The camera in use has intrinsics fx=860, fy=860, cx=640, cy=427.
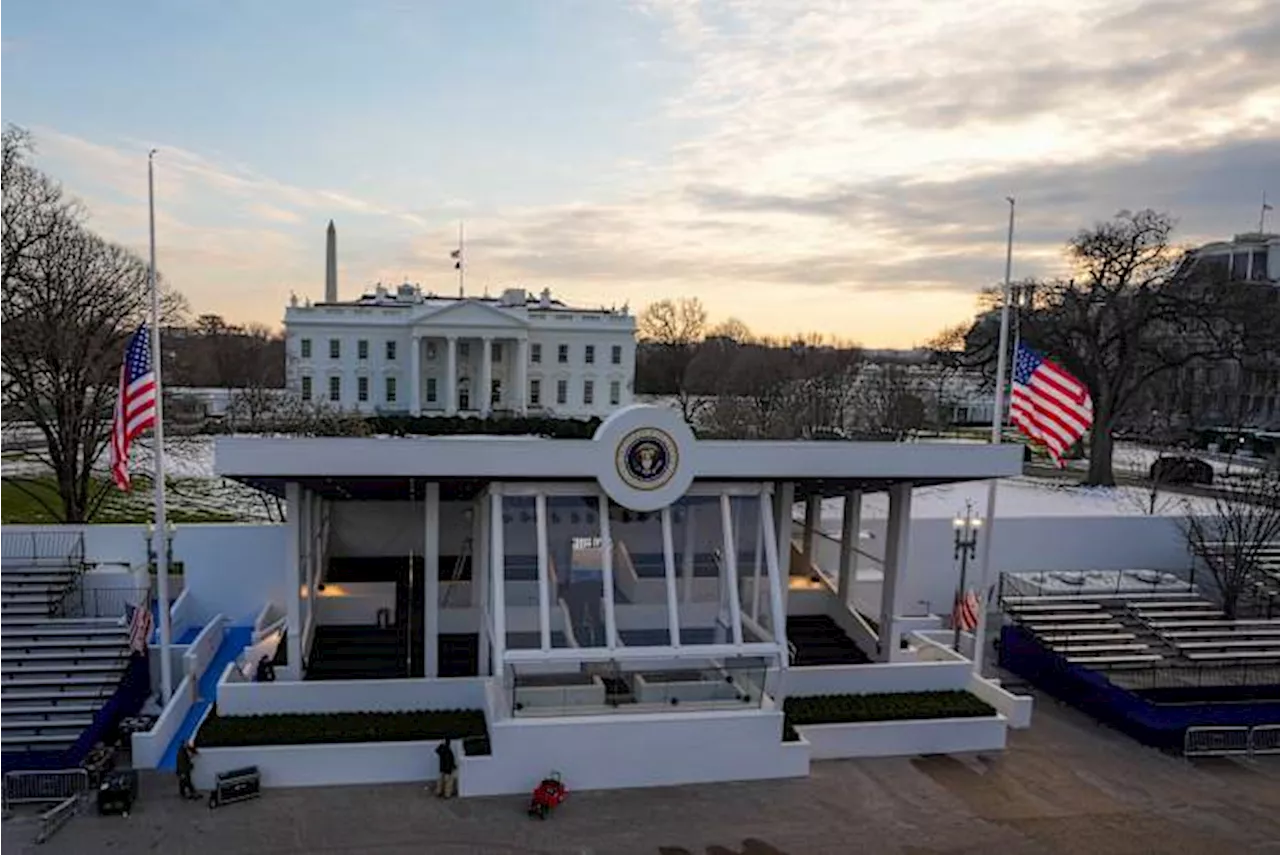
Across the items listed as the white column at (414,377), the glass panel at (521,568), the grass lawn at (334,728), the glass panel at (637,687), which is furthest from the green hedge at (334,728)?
the white column at (414,377)

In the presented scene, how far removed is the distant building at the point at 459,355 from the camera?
68250 millimetres

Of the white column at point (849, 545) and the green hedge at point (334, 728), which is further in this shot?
the white column at point (849, 545)

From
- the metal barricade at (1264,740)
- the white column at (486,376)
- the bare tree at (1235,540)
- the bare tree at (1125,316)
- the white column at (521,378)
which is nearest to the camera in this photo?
the metal barricade at (1264,740)

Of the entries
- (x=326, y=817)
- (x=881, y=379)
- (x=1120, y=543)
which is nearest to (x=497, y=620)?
(x=326, y=817)

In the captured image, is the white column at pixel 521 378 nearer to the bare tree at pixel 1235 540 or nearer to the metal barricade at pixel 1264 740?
the bare tree at pixel 1235 540

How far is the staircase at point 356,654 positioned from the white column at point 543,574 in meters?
4.02

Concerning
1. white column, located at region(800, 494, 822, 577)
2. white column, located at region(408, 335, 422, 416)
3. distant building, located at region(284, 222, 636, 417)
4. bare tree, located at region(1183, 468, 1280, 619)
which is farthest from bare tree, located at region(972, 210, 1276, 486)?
white column, located at region(408, 335, 422, 416)

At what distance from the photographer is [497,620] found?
49.1 ft

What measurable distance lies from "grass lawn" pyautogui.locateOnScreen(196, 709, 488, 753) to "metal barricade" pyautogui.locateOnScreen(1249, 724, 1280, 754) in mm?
14696

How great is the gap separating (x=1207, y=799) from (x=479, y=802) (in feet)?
40.4

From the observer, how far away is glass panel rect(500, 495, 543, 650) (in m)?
15.8

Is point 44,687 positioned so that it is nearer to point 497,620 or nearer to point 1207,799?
point 497,620

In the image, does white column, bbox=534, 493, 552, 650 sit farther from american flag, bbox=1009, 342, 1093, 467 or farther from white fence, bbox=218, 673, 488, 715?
american flag, bbox=1009, 342, 1093, 467

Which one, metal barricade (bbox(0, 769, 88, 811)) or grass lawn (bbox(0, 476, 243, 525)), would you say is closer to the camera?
metal barricade (bbox(0, 769, 88, 811))
